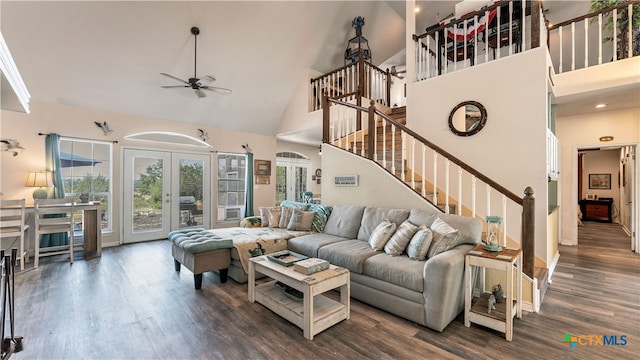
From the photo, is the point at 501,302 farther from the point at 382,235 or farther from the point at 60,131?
the point at 60,131

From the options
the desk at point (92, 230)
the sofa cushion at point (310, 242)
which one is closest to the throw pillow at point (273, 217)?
the sofa cushion at point (310, 242)

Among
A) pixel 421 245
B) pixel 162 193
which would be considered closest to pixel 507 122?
pixel 421 245

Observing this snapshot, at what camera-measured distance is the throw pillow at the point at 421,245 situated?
2.78m

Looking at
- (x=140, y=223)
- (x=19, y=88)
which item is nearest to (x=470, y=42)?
(x=19, y=88)

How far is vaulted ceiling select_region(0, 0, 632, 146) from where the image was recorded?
4090 mm

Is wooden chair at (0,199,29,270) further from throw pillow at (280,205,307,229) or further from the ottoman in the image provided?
throw pillow at (280,205,307,229)

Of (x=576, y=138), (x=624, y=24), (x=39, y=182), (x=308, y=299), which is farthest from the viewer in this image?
(x=576, y=138)

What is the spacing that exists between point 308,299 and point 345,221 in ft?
6.04

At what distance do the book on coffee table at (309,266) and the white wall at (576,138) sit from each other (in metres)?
5.60

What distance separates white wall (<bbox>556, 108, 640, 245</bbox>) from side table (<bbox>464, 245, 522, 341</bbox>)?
4092 millimetres

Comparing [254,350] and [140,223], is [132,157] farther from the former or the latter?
[254,350]

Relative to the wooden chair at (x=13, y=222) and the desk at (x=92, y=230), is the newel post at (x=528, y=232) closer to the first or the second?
the desk at (x=92, y=230)

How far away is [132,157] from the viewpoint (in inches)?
227

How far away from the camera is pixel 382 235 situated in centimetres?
324
